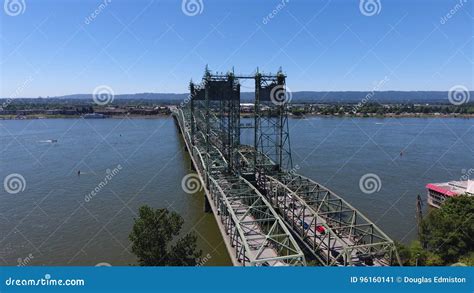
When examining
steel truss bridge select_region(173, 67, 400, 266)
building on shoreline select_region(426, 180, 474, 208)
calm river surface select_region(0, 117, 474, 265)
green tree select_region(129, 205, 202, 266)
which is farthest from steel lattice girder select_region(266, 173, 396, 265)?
building on shoreline select_region(426, 180, 474, 208)

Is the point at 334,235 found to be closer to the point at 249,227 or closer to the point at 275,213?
the point at 275,213

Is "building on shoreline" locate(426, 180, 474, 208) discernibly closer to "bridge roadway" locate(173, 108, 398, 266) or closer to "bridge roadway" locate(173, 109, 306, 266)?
"bridge roadway" locate(173, 108, 398, 266)

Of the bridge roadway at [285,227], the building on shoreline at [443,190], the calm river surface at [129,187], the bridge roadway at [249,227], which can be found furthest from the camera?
the building on shoreline at [443,190]

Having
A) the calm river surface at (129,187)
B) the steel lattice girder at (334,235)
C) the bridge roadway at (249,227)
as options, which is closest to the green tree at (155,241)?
the bridge roadway at (249,227)

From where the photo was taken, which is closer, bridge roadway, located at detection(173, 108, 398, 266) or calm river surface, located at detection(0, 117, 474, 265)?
bridge roadway, located at detection(173, 108, 398, 266)

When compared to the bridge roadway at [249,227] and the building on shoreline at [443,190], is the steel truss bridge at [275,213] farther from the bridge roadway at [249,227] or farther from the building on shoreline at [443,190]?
the building on shoreline at [443,190]

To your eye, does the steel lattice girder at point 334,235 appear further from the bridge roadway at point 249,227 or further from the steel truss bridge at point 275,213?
the bridge roadway at point 249,227

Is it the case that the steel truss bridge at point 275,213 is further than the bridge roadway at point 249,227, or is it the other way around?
the steel truss bridge at point 275,213

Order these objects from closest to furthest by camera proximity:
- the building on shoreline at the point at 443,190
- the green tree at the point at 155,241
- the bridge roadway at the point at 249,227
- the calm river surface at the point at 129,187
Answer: the green tree at the point at 155,241
the bridge roadway at the point at 249,227
the calm river surface at the point at 129,187
the building on shoreline at the point at 443,190

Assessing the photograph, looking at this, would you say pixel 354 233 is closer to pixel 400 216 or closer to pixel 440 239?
pixel 440 239
